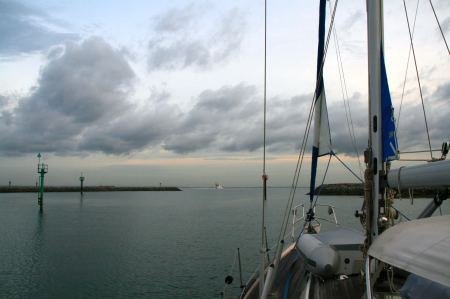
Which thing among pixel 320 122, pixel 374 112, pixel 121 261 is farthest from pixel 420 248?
pixel 121 261

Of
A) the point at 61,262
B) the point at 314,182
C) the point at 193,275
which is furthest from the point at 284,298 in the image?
the point at 61,262

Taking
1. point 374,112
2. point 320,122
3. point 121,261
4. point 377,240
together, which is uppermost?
point 320,122

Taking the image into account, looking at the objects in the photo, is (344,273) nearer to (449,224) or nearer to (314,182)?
(314,182)

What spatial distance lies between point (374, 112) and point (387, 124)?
1.02 ft

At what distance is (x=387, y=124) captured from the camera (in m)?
6.62

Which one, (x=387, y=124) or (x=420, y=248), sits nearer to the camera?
(x=420, y=248)

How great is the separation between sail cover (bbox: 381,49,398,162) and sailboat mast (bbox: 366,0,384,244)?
0.10 metres

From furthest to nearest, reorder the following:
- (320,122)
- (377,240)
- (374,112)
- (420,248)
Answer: (320,122)
(374,112)
(377,240)
(420,248)

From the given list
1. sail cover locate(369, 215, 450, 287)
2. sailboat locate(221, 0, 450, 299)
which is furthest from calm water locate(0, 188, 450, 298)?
sail cover locate(369, 215, 450, 287)

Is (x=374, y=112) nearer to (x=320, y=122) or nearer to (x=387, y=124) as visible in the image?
(x=387, y=124)

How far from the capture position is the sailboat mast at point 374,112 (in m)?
6.48

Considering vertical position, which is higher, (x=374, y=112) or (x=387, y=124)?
(x=374, y=112)

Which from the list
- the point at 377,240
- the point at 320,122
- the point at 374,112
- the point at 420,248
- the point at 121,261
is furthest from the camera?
the point at 121,261

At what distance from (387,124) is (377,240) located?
2476 millimetres
